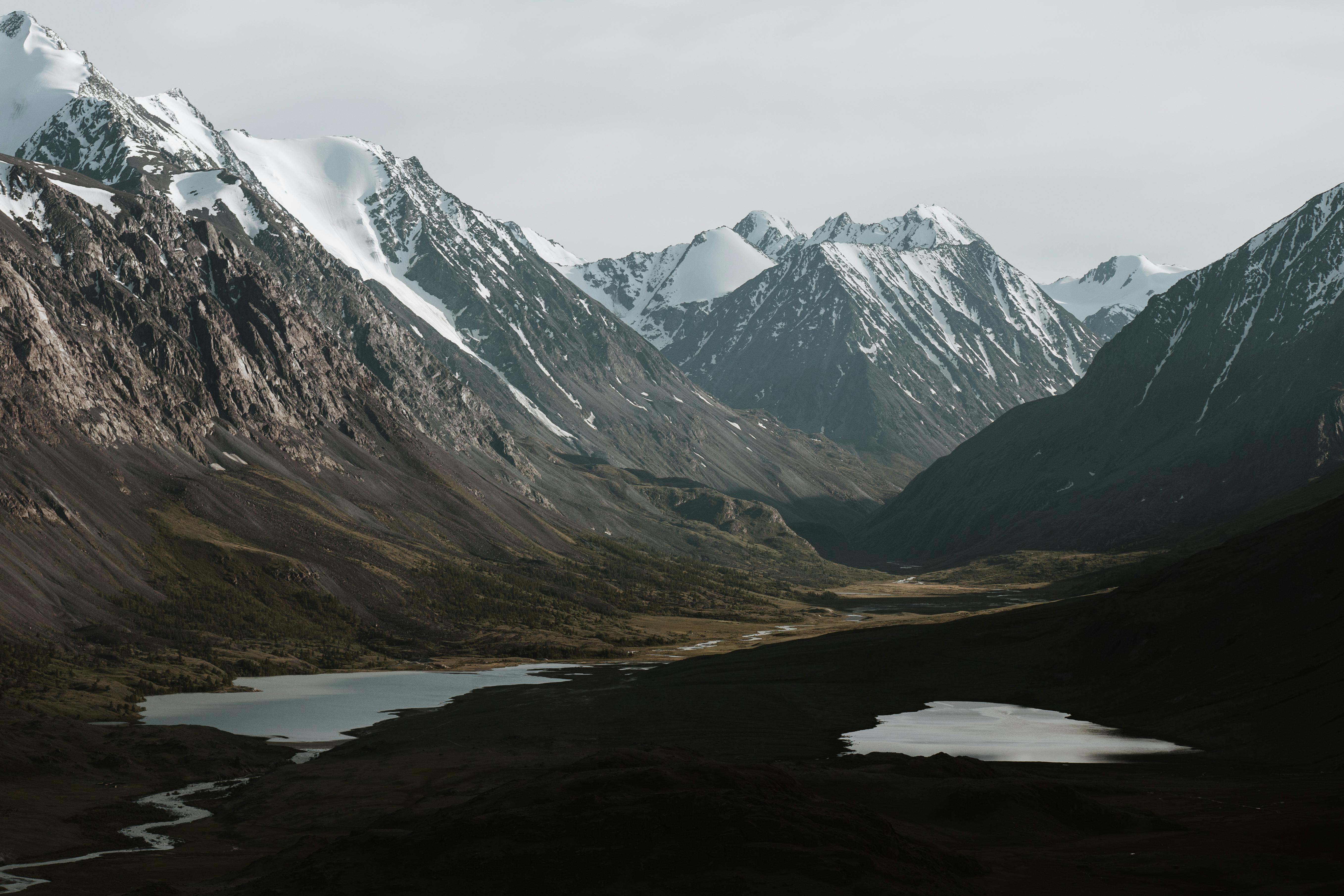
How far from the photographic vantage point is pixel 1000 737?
388 ft

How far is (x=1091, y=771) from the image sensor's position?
98.9m

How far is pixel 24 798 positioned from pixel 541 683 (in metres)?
93.9

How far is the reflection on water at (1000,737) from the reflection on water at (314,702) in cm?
6573

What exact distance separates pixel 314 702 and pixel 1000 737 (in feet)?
323

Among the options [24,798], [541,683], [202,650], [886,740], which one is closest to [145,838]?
[24,798]

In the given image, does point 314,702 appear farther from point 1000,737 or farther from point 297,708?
point 1000,737

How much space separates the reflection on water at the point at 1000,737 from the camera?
353 feet

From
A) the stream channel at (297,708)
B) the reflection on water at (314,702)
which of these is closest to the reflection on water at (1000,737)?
the stream channel at (297,708)

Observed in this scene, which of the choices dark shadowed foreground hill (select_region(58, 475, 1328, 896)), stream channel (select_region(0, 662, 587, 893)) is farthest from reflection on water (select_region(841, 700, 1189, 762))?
stream channel (select_region(0, 662, 587, 893))

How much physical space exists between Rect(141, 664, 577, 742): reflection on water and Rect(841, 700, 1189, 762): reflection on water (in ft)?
216

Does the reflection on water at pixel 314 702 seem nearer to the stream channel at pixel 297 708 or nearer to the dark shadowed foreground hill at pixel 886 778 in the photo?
the stream channel at pixel 297 708

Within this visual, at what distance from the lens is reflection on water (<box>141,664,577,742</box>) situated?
143500 mm

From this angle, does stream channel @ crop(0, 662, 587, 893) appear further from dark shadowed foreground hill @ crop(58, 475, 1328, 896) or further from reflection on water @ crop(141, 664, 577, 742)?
dark shadowed foreground hill @ crop(58, 475, 1328, 896)

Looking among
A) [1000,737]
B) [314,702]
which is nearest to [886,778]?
[1000,737]
